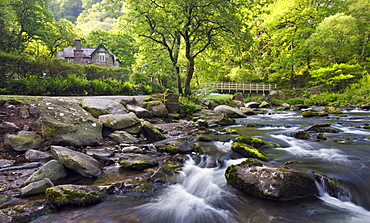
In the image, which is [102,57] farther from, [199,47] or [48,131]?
[48,131]

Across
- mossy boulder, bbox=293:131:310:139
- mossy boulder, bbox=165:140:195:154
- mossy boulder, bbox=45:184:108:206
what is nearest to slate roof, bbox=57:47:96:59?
mossy boulder, bbox=165:140:195:154

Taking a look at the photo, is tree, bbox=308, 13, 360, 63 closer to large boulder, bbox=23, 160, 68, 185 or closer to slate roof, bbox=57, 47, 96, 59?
large boulder, bbox=23, 160, 68, 185

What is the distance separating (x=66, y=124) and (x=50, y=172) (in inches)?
95.4

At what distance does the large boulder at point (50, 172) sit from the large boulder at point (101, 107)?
4367mm

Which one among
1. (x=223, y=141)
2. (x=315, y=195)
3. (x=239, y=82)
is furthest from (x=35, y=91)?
(x=239, y=82)

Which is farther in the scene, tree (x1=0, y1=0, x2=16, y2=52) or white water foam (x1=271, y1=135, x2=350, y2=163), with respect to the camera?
tree (x1=0, y1=0, x2=16, y2=52)

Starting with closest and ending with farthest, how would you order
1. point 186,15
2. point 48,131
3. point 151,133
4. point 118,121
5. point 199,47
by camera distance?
point 48,131
point 118,121
point 151,133
point 186,15
point 199,47

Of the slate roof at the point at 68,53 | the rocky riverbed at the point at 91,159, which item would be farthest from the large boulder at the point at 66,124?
the slate roof at the point at 68,53

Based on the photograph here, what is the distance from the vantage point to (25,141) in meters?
5.39

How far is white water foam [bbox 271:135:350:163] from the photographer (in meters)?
5.35

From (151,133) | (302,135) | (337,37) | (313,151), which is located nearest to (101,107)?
(151,133)

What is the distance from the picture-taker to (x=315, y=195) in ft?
11.9

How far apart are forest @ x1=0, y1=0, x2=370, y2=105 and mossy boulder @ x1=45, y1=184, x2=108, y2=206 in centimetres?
888

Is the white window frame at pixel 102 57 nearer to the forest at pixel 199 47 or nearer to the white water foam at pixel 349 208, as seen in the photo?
the forest at pixel 199 47
